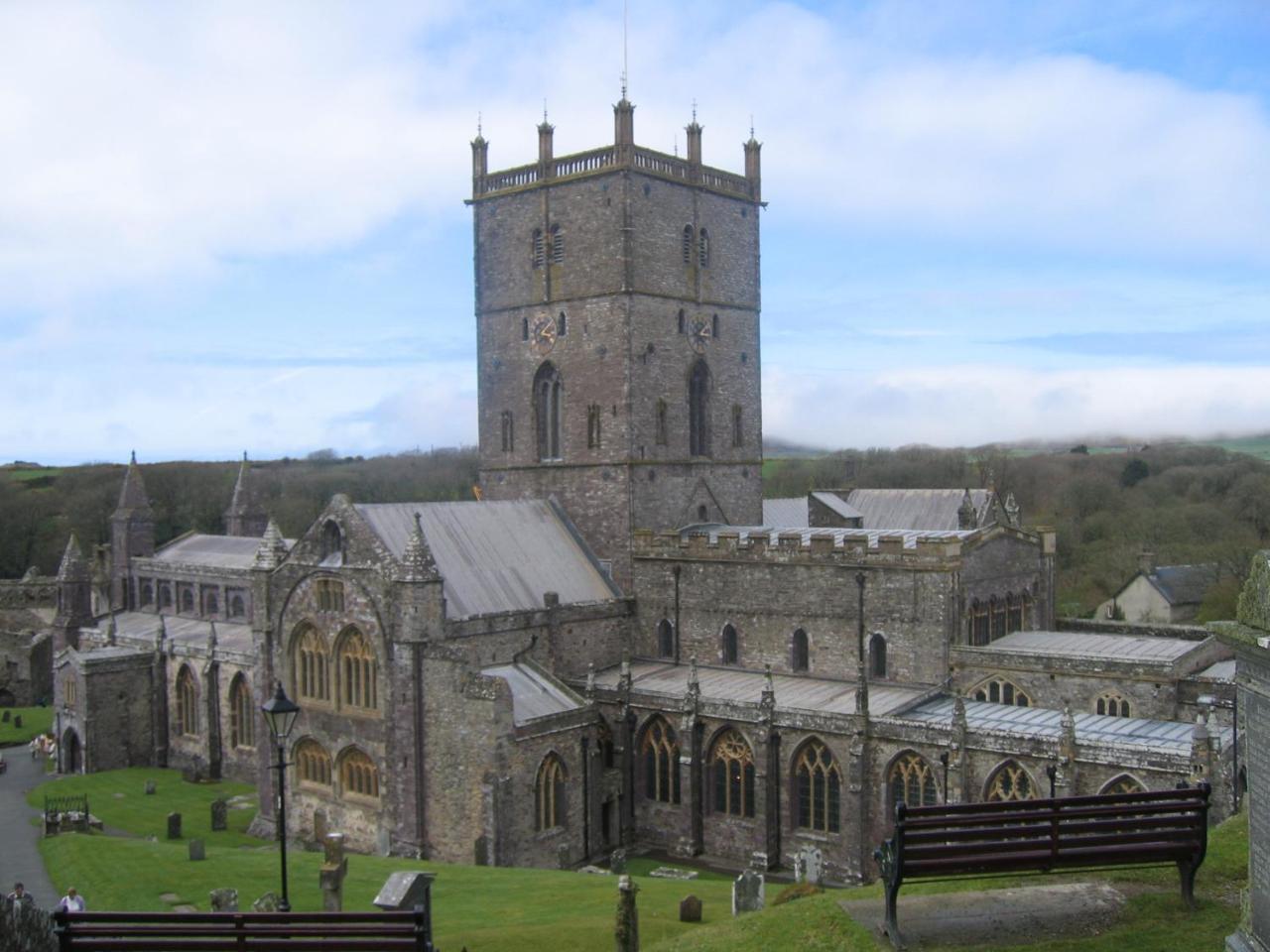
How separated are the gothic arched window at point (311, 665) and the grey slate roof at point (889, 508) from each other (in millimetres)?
28777

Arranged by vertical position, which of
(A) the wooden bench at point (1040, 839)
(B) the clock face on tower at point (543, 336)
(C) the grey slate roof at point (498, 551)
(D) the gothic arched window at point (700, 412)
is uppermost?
(B) the clock face on tower at point (543, 336)

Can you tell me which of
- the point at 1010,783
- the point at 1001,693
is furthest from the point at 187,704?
the point at 1010,783

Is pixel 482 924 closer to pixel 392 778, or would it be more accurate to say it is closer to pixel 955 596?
pixel 392 778

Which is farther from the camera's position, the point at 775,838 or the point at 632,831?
the point at 632,831

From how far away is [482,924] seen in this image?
75.2ft

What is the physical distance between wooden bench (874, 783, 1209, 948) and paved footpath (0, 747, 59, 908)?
2420 cm

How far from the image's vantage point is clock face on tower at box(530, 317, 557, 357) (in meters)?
40.6

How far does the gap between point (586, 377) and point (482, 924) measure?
21.0m

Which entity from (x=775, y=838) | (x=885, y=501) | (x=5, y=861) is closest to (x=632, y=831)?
(x=775, y=838)

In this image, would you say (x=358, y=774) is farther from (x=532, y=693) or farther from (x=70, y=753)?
(x=70, y=753)

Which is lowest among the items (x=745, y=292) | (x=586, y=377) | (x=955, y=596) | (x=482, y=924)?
(x=482, y=924)

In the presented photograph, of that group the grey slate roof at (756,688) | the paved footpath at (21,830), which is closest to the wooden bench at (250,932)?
the paved footpath at (21,830)

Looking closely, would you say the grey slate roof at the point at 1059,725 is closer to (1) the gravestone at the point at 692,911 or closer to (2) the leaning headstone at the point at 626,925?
(1) the gravestone at the point at 692,911

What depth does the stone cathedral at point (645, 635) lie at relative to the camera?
2989cm
